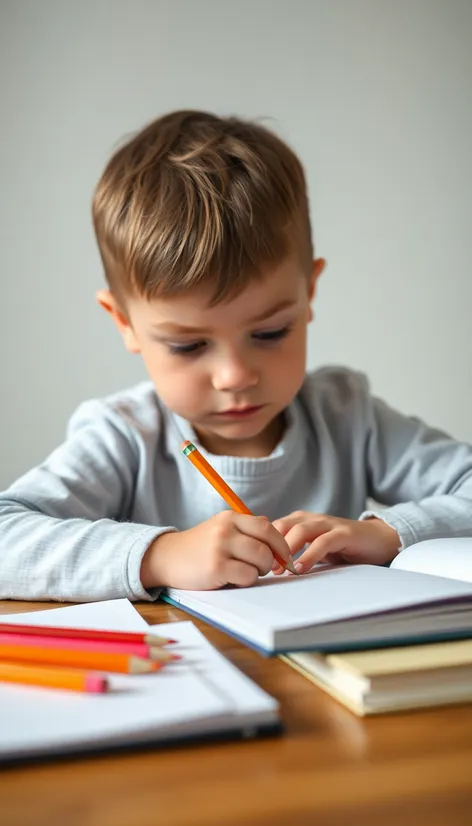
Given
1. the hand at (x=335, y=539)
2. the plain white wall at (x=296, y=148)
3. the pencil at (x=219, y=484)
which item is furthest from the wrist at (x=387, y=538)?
the plain white wall at (x=296, y=148)

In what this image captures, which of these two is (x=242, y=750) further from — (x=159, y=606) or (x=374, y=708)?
(x=159, y=606)

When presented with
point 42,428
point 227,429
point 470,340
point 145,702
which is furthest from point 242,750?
point 470,340

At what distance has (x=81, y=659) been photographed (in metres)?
0.39

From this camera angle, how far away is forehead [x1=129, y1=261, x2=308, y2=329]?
0.80m

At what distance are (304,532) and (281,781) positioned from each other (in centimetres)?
38

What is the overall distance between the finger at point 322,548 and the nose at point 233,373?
0.64 feet

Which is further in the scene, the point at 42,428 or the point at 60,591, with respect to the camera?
the point at 42,428

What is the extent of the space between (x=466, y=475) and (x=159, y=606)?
0.48 m

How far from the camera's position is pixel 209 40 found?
175cm

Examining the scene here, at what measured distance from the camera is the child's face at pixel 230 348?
2.66 feet

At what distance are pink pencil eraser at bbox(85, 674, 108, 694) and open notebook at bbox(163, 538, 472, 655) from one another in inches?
3.2

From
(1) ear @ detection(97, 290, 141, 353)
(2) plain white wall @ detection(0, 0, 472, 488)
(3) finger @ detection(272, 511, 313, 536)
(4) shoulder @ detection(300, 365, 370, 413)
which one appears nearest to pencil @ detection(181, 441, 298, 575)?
(3) finger @ detection(272, 511, 313, 536)

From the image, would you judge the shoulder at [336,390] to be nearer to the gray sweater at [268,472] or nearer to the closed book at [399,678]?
the gray sweater at [268,472]

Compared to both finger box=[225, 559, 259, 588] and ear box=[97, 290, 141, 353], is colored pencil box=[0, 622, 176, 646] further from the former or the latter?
ear box=[97, 290, 141, 353]
